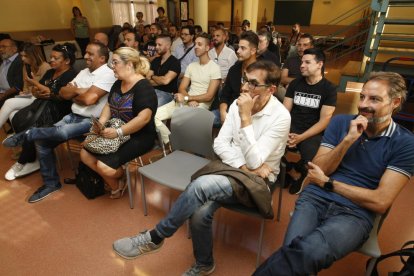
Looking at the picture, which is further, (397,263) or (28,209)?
(28,209)

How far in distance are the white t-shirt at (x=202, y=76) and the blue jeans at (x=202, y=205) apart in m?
1.62

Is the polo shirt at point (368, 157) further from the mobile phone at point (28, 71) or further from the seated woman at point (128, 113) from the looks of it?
the mobile phone at point (28, 71)

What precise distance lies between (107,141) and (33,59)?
187 cm

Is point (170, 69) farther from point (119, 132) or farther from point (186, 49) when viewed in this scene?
point (119, 132)

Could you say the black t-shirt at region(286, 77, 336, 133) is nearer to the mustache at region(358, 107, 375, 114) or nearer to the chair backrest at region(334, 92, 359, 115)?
the mustache at region(358, 107, 375, 114)

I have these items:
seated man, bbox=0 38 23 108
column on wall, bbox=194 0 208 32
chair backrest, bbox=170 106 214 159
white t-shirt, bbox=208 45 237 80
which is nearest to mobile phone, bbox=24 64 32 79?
seated man, bbox=0 38 23 108

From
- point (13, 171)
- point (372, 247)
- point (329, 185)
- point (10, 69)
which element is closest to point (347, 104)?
point (329, 185)

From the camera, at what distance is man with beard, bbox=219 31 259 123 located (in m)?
2.74

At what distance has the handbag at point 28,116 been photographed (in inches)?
104

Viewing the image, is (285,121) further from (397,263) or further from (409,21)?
(409,21)

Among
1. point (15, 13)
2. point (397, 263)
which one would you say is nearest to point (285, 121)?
point (397, 263)

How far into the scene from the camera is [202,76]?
3119 mm

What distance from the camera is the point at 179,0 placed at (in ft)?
38.1

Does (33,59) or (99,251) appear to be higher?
(33,59)
